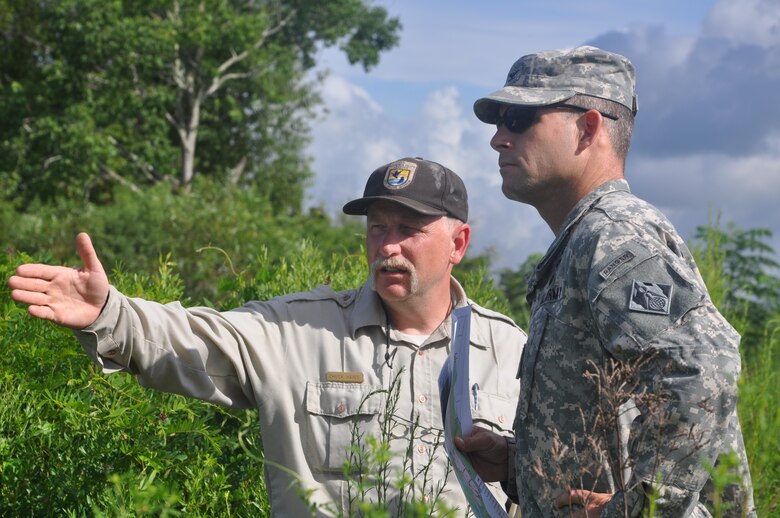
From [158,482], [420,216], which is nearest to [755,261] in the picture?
[420,216]

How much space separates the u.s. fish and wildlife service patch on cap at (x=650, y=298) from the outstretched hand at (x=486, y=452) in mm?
736

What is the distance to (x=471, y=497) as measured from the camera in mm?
2848

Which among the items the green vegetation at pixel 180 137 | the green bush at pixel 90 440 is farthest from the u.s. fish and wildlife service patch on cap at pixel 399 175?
the green vegetation at pixel 180 137

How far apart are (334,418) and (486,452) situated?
82 centimetres

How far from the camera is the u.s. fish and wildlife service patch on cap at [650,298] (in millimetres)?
2408

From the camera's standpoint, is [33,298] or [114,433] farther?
[114,433]

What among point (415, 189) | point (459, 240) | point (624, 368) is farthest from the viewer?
point (459, 240)

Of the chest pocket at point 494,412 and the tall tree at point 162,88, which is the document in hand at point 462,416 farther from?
the tall tree at point 162,88

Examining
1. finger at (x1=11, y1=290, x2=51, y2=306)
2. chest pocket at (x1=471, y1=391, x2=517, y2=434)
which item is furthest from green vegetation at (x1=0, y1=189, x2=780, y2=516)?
finger at (x1=11, y1=290, x2=51, y2=306)

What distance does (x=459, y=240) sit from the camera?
168 inches

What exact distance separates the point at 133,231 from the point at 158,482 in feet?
56.1

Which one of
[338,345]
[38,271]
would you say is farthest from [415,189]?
[38,271]

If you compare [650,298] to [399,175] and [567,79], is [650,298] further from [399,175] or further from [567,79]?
[399,175]

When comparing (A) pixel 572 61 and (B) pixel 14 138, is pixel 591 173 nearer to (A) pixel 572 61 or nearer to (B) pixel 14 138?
(A) pixel 572 61
